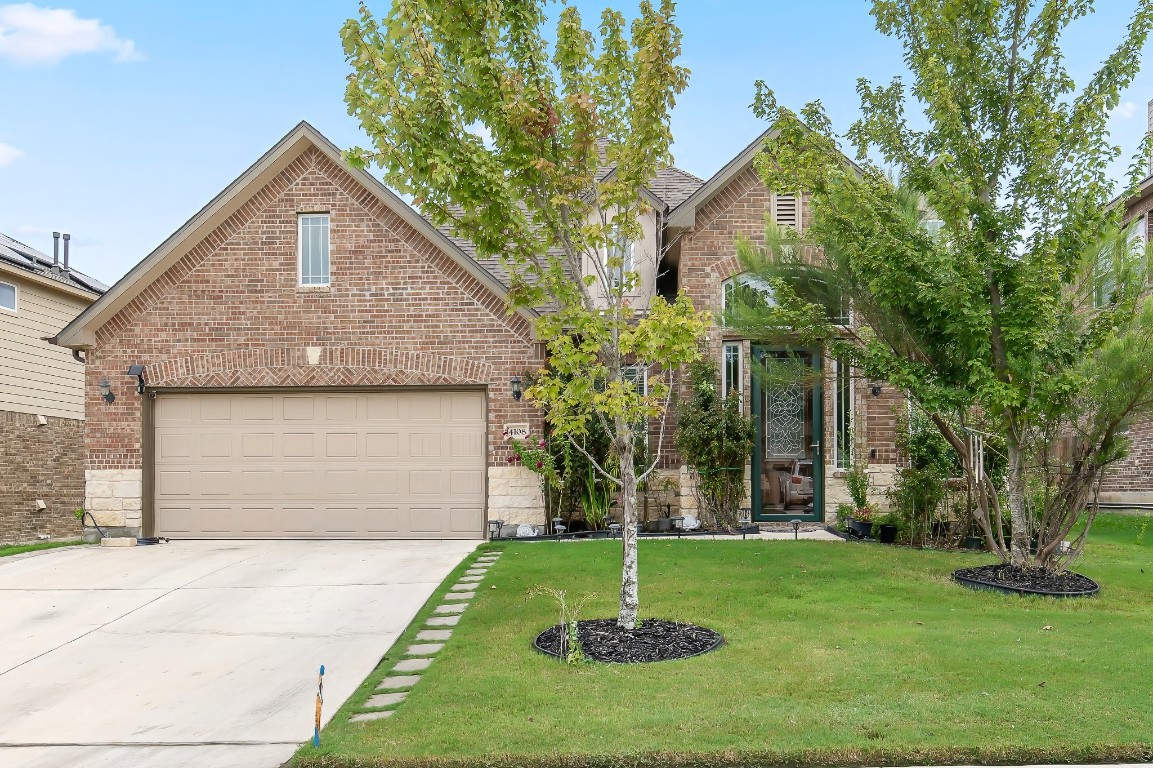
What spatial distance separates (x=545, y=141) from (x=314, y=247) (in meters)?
7.29

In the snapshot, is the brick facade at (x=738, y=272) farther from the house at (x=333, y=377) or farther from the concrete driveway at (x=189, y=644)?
the concrete driveway at (x=189, y=644)

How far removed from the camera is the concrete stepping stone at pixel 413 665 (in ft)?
20.9

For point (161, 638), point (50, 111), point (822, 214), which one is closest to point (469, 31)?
point (822, 214)

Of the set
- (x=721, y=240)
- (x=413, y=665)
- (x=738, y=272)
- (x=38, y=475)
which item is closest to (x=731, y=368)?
(x=738, y=272)

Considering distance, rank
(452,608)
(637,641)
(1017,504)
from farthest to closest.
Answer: (1017,504), (452,608), (637,641)

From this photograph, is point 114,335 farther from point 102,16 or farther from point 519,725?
point 519,725

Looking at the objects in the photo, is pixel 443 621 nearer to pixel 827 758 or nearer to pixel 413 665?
pixel 413 665

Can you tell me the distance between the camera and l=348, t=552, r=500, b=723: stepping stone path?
5.54m

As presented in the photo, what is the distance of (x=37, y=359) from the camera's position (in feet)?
56.8

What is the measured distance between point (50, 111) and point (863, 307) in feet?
45.4

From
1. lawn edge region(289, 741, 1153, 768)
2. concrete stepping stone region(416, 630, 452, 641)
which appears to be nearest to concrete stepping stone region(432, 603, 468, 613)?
concrete stepping stone region(416, 630, 452, 641)

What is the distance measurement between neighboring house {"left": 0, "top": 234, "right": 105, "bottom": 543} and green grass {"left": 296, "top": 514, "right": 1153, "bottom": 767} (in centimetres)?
1182

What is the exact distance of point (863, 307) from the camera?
9609mm

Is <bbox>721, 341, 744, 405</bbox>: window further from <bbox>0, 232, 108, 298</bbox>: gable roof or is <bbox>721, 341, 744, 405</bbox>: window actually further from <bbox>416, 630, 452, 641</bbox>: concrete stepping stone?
<bbox>0, 232, 108, 298</bbox>: gable roof
